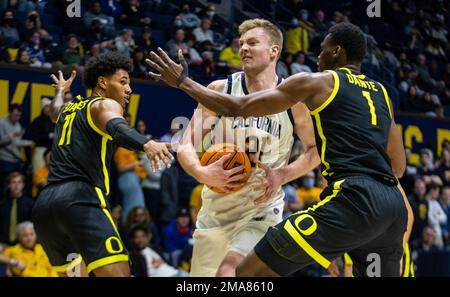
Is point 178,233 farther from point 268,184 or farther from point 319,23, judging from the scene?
point 319,23

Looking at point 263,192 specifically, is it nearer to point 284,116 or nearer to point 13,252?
point 284,116

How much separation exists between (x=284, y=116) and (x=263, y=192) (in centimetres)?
59

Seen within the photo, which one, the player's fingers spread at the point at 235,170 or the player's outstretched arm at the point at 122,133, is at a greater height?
the player's outstretched arm at the point at 122,133

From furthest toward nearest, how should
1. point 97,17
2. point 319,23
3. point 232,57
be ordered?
point 319,23
point 232,57
point 97,17

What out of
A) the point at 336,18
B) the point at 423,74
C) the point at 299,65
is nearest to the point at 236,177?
the point at 299,65

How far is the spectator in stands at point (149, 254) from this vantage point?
27.7 feet

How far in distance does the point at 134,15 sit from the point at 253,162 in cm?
634

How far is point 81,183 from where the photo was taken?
5.08 metres

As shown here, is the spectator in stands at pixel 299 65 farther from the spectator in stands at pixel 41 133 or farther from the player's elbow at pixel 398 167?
the player's elbow at pixel 398 167

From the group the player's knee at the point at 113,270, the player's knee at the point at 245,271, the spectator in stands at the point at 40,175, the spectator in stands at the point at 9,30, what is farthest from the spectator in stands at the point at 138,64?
the player's knee at the point at 245,271

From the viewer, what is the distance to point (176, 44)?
10891 millimetres

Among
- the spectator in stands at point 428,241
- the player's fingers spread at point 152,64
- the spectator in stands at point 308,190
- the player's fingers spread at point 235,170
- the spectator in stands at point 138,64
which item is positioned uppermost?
the spectator in stands at point 138,64

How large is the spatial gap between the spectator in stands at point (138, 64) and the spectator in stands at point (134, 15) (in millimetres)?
1120

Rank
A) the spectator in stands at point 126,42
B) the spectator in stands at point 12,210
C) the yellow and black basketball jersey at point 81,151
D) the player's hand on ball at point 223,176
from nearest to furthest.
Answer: the yellow and black basketball jersey at point 81,151 < the player's hand on ball at point 223,176 < the spectator in stands at point 12,210 < the spectator in stands at point 126,42
